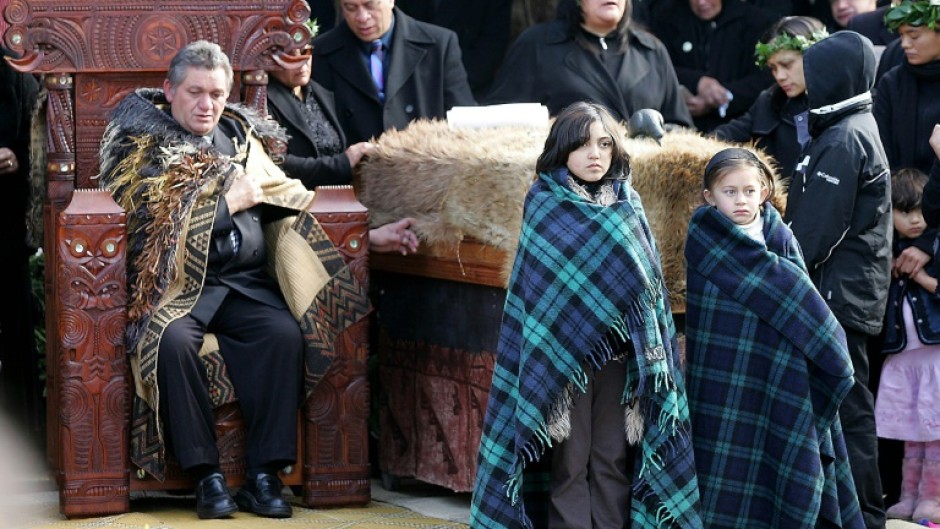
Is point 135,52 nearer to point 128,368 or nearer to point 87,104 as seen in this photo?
point 87,104

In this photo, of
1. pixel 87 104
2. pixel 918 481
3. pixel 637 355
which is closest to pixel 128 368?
pixel 87 104

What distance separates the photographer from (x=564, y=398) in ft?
15.5

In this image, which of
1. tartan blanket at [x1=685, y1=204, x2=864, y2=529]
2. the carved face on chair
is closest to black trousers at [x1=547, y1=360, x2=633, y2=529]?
tartan blanket at [x1=685, y1=204, x2=864, y2=529]

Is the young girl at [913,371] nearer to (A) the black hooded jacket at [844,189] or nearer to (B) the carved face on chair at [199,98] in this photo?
(A) the black hooded jacket at [844,189]

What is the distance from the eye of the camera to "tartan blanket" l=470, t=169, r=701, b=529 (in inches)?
185

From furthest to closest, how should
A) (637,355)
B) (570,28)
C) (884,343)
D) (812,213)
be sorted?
(570,28)
(884,343)
(812,213)
(637,355)

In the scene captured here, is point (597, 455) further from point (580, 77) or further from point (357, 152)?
point (580, 77)

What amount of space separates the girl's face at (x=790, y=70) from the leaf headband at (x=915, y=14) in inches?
19.8

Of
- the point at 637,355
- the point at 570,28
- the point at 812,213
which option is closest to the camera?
the point at 637,355

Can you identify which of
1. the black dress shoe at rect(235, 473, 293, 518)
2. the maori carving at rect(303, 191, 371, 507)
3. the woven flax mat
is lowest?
the woven flax mat

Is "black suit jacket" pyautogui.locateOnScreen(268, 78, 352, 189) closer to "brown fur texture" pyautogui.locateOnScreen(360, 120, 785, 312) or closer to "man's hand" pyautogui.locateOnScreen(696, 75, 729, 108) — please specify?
"brown fur texture" pyautogui.locateOnScreen(360, 120, 785, 312)

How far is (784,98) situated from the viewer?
21.8 ft

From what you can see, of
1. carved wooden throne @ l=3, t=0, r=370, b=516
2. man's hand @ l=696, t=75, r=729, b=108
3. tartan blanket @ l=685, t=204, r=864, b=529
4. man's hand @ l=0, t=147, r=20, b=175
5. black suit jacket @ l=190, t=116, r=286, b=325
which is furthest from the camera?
man's hand @ l=696, t=75, r=729, b=108

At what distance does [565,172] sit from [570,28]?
7.32 feet
